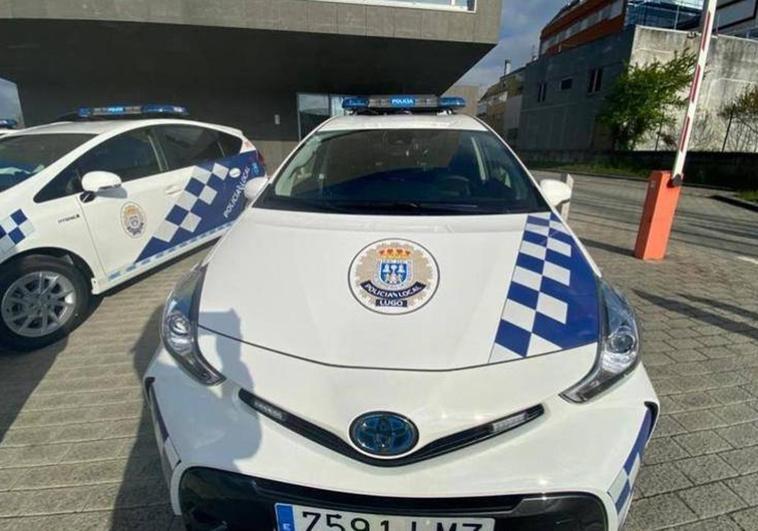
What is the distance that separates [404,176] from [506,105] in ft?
137

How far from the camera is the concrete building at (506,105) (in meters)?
36.9

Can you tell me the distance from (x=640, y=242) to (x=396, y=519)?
16.4ft

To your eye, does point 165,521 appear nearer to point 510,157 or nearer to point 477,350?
point 477,350

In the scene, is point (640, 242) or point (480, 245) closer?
point (480, 245)

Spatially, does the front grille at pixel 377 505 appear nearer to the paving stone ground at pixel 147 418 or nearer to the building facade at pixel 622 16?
the paving stone ground at pixel 147 418

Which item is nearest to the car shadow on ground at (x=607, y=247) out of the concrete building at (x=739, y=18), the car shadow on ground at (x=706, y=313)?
the car shadow on ground at (x=706, y=313)

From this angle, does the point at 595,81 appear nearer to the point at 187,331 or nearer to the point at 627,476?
the point at 627,476

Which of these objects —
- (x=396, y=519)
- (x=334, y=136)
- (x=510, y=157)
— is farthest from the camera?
(x=334, y=136)

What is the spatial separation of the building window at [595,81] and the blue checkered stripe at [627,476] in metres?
26.2

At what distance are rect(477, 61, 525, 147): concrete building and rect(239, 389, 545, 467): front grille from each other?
35.3 meters

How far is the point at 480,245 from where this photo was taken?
1.62 meters

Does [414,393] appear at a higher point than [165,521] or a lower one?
higher

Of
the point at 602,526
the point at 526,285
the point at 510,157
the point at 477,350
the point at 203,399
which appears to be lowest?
the point at 602,526

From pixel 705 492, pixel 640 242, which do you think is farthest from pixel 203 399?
pixel 640 242
